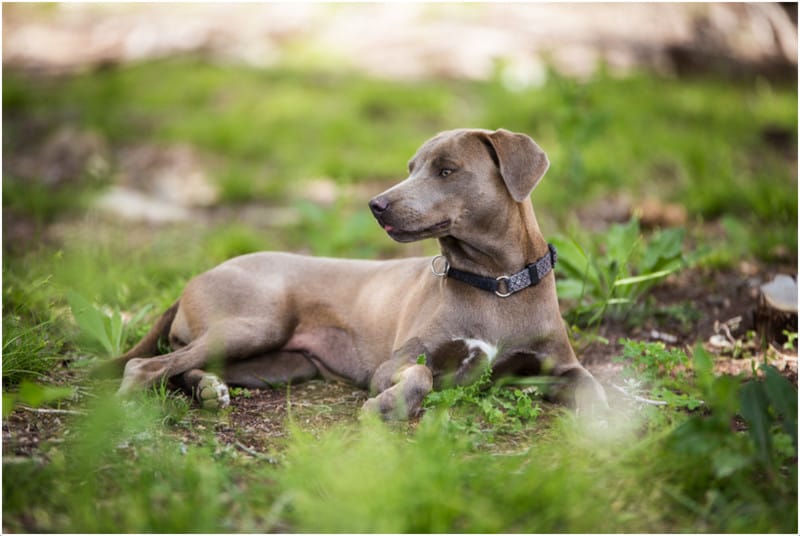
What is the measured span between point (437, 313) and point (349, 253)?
2.50 m

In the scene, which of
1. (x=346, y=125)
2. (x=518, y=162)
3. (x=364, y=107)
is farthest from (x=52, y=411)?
(x=364, y=107)

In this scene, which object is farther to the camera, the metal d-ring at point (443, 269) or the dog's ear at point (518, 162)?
the metal d-ring at point (443, 269)

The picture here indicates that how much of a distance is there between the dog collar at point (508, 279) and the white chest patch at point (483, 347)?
0.23 m

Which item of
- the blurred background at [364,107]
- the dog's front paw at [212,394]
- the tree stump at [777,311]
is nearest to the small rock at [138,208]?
the blurred background at [364,107]

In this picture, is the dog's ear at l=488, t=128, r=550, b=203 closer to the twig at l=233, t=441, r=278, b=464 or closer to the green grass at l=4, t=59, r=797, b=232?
the twig at l=233, t=441, r=278, b=464

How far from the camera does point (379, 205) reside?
11.6ft

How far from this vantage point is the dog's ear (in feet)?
11.8

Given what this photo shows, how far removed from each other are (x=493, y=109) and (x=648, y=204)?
2670 mm

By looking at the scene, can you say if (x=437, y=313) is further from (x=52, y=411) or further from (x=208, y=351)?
(x=52, y=411)

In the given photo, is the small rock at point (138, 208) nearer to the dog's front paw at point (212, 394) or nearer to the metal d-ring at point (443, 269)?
the dog's front paw at point (212, 394)

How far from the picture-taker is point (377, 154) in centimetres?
872

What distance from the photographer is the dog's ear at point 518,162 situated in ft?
11.8

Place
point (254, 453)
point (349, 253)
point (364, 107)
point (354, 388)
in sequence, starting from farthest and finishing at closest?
point (364, 107), point (349, 253), point (354, 388), point (254, 453)

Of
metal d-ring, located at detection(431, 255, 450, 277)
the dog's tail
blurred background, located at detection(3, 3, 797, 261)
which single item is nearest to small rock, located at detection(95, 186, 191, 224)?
blurred background, located at detection(3, 3, 797, 261)
